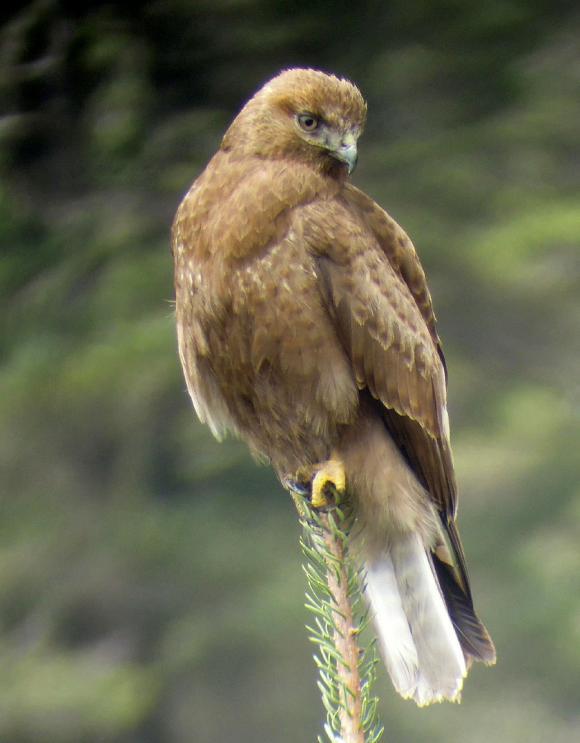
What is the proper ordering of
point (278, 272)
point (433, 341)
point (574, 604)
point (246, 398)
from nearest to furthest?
1. point (278, 272)
2. point (246, 398)
3. point (433, 341)
4. point (574, 604)

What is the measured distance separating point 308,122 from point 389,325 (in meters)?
0.38

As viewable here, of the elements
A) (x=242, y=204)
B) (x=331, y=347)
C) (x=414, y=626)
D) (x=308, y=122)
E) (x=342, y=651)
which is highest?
(x=308, y=122)

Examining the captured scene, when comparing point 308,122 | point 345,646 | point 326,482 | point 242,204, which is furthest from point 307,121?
point 345,646

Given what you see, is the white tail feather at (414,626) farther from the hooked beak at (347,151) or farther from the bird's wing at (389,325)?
the hooked beak at (347,151)

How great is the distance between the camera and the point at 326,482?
69.9 inches

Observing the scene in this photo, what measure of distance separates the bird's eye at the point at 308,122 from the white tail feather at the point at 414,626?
0.77m

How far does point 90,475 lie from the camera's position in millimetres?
2992

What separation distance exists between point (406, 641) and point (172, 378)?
1.34m

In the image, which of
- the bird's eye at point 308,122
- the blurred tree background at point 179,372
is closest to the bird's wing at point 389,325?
the bird's eye at point 308,122

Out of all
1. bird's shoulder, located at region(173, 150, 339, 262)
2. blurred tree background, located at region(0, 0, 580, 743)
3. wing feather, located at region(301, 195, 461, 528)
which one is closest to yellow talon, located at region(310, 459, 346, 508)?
wing feather, located at region(301, 195, 461, 528)

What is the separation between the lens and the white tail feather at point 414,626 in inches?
74.1

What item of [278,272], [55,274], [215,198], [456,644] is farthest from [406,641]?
[55,274]

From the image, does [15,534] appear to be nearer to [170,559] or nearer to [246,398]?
[170,559]

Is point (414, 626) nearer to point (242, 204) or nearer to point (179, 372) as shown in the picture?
point (242, 204)
